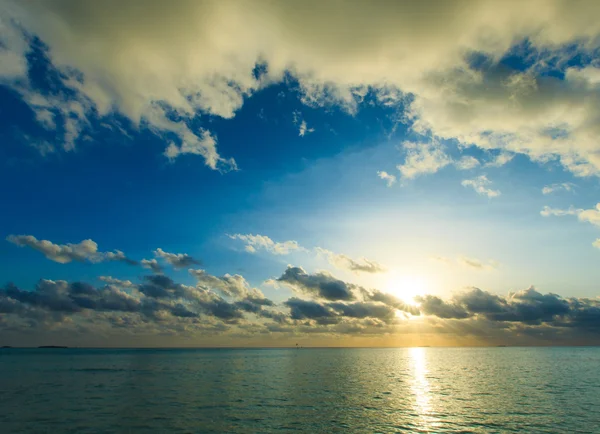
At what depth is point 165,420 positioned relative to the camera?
44688mm

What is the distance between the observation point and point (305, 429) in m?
41.0

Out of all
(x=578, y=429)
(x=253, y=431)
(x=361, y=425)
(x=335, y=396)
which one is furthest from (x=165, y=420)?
(x=578, y=429)

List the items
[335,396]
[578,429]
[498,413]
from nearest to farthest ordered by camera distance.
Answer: [578,429] < [498,413] < [335,396]

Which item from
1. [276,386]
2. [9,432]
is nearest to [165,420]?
[9,432]

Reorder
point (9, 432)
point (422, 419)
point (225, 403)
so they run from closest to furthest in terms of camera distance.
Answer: point (9, 432), point (422, 419), point (225, 403)

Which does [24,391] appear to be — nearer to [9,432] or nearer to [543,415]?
[9,432]

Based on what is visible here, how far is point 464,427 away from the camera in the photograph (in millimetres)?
42969

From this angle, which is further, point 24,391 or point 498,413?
point 24,391

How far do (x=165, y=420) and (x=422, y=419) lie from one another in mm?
33725

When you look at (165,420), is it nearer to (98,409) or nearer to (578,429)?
(98,409)

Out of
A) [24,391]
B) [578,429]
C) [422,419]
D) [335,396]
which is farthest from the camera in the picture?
[24,391]

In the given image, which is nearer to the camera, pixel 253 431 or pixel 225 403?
pixel 253 431

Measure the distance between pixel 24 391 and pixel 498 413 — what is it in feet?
280

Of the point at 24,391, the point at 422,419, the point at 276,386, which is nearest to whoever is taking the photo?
the point at 422,419
